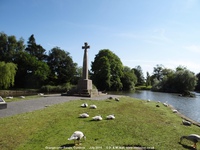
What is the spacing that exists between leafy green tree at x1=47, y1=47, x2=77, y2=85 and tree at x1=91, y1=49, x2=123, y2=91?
9736 mm

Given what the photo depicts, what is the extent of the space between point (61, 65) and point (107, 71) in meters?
19.6

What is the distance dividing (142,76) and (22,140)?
11183cm

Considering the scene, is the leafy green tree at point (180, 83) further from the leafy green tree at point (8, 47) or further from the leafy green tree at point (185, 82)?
the leafy green tree at point (8, 47)

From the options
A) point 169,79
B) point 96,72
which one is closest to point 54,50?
point 96,72

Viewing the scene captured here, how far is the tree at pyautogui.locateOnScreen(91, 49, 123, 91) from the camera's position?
56406 mm

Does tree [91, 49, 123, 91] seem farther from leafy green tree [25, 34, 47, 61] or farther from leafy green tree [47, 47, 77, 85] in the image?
leafy green tree [25, 34, 47, 61]

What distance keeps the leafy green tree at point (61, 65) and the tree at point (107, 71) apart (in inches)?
383

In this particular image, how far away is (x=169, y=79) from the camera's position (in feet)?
232

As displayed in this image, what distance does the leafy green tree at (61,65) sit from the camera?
61812mm

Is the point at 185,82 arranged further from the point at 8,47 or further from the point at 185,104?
the point at 8,47

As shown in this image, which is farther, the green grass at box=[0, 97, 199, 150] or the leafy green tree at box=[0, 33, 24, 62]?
the leafy green tree at box=[0, 33, 24, 62]

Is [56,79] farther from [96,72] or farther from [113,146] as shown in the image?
[113,146]

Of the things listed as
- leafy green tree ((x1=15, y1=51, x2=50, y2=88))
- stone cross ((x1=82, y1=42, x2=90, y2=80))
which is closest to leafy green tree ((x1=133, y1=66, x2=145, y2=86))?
leafy green tree ((x1=15, y1=51, x2=50, y2=88))

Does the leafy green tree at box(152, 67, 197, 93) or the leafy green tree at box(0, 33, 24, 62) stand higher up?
the leafy green tree at box(0, 33, 24, 62)
